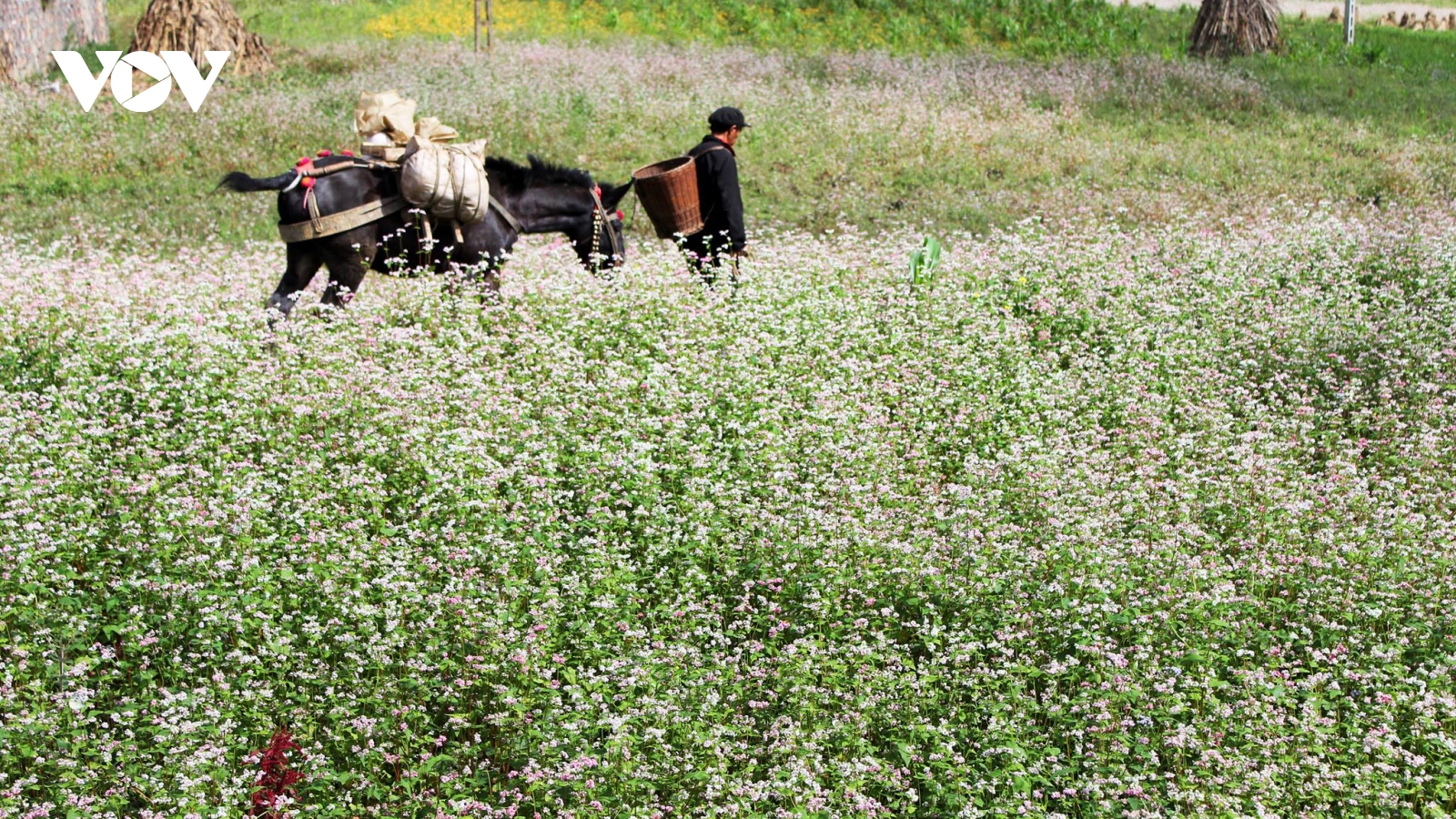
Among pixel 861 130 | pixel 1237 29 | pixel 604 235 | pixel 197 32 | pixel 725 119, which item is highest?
pixel 1237 29

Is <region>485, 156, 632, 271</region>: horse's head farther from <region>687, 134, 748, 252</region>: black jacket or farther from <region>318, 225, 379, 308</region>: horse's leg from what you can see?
<region>318, 225, 379, 308</region>: horse's leg

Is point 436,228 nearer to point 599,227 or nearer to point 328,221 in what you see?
point 328,221

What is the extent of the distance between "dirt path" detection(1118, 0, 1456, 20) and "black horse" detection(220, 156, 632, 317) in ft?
82.9

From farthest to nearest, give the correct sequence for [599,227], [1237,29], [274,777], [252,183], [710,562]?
[1237,29] < [599,227] < [252,183] < [710,562] < [274,777]

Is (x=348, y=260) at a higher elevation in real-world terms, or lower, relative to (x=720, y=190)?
lower

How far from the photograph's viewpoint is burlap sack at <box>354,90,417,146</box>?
34.3 feet

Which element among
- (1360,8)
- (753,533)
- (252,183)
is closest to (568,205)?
(252,183)

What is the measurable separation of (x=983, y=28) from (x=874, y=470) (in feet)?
74.6

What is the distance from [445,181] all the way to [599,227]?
1529 millimetres

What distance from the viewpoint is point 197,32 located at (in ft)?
74.1

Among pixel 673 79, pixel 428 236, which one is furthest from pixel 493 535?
pixel 673 79

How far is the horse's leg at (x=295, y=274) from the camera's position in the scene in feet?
32.9

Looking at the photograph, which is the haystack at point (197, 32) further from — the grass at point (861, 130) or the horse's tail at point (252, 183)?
the horse's tail at point (252, 183)

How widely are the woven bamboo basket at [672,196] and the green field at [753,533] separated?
36 cm
